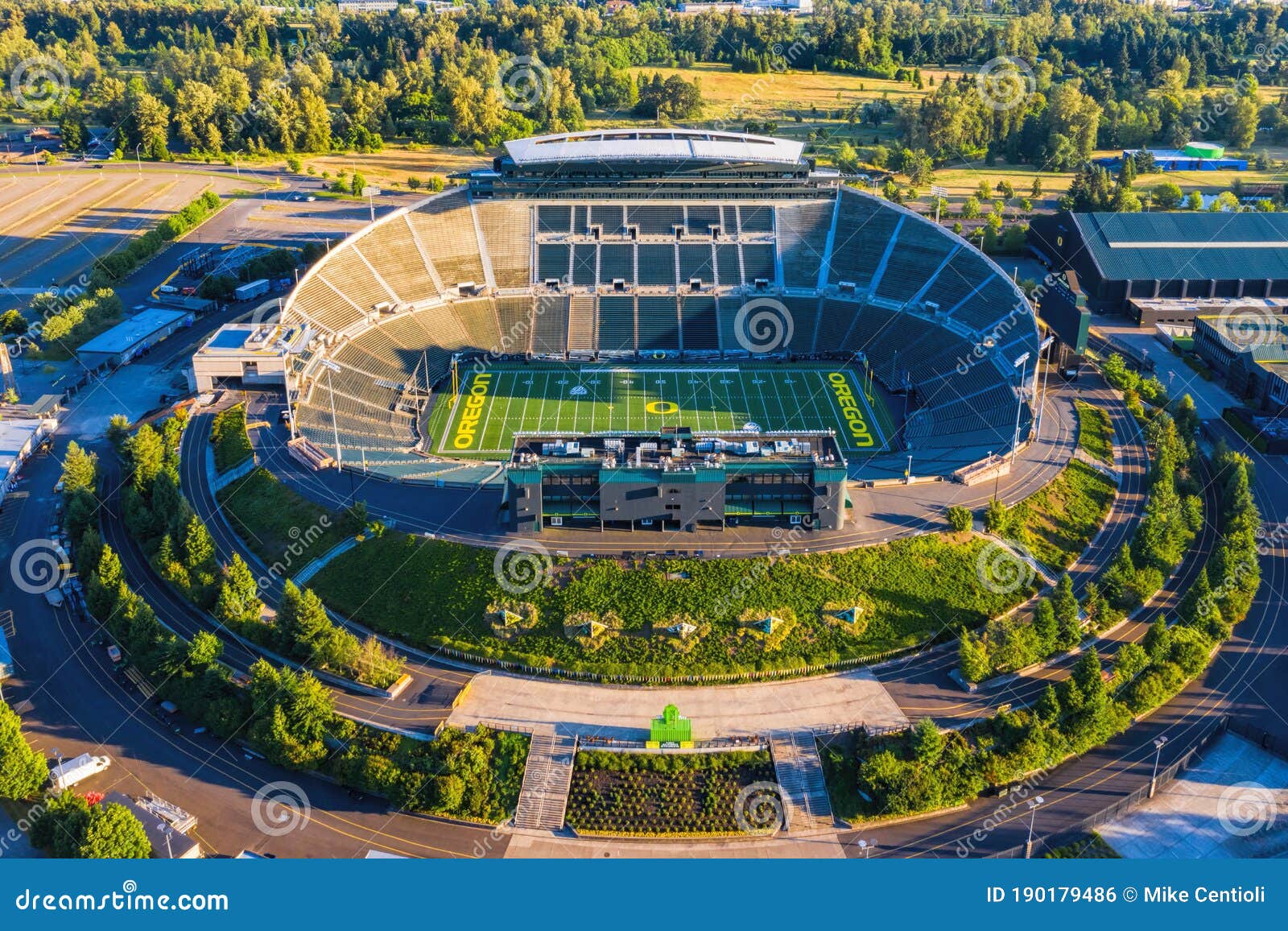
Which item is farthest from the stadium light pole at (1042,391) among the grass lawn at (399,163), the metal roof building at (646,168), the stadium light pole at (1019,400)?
the grass lawn at (399,163)

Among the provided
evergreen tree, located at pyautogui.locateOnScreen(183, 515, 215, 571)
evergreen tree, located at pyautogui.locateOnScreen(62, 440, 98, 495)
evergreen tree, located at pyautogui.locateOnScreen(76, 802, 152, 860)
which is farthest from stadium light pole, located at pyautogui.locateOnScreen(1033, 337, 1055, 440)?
evergreen tree, located at pyautogui.locateOnScreen(62, 440, 98, 495)

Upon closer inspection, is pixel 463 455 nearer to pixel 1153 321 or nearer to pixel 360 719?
pixel 360 719

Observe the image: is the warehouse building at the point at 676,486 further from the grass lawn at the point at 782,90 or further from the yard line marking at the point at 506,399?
the grass lawn at the point at 782,90

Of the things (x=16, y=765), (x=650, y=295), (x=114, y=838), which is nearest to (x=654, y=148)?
(x=650, y=295)

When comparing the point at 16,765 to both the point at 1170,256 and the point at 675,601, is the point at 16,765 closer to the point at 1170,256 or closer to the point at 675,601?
the point at 675,601

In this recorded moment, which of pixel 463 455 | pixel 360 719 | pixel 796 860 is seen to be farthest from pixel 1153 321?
pixel 360 719
